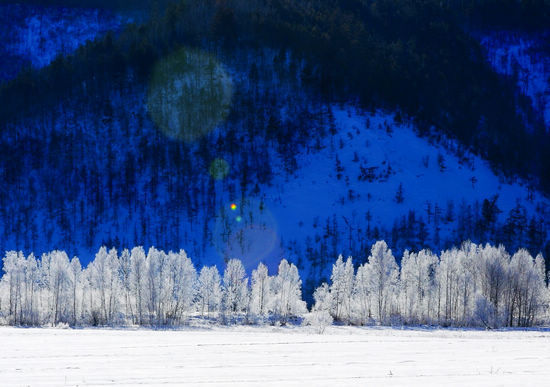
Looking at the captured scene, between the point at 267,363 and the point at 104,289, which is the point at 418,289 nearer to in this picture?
the point at 104,289

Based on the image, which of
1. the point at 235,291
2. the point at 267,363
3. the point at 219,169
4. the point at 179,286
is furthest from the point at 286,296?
the point at 219,169

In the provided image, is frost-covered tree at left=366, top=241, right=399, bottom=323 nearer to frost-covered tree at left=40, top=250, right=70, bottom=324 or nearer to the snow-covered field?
frost-covered tree at left=40, top=250, right=70, bottom=324

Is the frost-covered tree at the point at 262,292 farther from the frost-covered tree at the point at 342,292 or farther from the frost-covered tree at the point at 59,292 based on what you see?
the frost-covered tree at the point at 59,292

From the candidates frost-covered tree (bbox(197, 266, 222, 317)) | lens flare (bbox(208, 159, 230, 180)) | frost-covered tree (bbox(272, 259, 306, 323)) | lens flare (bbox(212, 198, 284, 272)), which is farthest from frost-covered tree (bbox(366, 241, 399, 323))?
lens flare (bbox(208, 159, 230, 180))

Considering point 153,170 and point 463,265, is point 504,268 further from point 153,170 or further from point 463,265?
point 153,170

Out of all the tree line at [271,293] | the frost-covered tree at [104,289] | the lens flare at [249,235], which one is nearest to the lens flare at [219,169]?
the lens flare at [249,235]

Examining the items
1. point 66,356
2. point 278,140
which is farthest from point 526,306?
point 278,140
